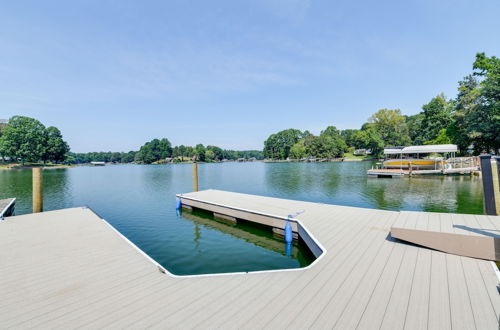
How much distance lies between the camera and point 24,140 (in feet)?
198

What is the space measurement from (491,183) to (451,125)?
38.6m

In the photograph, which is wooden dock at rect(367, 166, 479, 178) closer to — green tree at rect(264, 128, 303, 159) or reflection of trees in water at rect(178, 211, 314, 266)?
reflection of trees in water at rect(178, 211, 314, 266)

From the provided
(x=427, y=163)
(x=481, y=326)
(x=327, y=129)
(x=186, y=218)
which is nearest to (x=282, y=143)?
(x=327, y=129)

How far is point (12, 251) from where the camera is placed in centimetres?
548

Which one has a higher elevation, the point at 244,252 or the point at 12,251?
the point at 12,251

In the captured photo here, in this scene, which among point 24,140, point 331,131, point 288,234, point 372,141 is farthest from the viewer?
point 331,131

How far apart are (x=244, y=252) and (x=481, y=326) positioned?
557 centimetres

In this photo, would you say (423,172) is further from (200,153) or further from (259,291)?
(200,153)

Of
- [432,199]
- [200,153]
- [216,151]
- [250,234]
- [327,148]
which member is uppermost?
[216,151]

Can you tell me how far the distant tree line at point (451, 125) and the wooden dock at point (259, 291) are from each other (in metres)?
30.3

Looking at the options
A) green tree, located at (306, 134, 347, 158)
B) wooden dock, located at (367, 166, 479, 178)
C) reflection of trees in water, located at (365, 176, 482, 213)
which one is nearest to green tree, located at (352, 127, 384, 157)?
green tree, located at (306, 134, 347, 158)

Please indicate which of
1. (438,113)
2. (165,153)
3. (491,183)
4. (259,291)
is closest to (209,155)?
(165,153)

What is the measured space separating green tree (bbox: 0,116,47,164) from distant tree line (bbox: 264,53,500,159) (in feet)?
287

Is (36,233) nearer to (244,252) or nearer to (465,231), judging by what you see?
(244,252)
